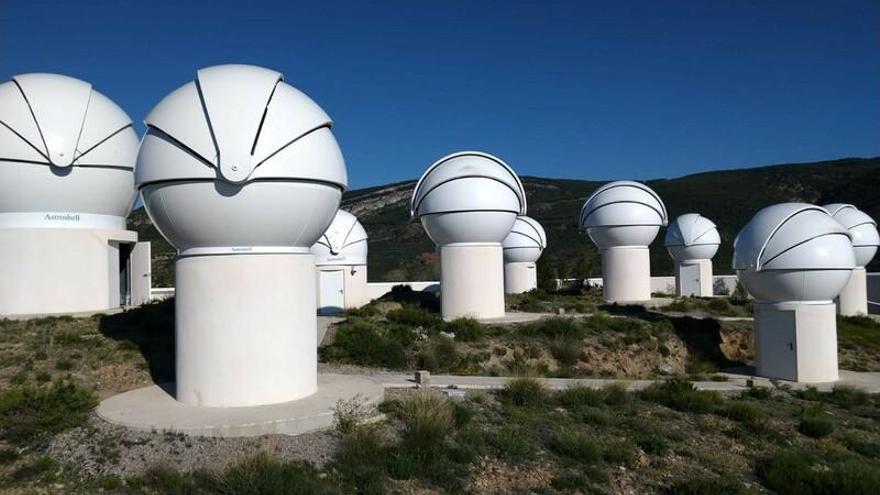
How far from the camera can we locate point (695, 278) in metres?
32.5

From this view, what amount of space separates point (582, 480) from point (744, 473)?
2373 millimetres

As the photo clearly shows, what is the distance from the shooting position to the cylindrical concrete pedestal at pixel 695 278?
106 ft

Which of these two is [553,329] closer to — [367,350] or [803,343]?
[367,350]

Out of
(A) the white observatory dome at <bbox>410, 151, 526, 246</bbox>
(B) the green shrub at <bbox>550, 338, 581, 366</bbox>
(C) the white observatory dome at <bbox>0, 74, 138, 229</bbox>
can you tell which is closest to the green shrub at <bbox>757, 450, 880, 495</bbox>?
(B) the green shrub at <bbox>550, 338, 581, 366</bbox>

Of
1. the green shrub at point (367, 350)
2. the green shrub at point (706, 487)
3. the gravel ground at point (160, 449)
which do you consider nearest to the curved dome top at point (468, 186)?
the green shrub at point (367, 350)

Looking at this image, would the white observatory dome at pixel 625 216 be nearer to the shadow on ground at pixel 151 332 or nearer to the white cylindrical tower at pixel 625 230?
the white cylindrical tower at pixel 625 230

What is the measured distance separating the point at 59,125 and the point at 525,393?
1325 cm

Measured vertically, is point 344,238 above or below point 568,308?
above

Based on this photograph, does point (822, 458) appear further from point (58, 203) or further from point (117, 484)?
point (58, 203)

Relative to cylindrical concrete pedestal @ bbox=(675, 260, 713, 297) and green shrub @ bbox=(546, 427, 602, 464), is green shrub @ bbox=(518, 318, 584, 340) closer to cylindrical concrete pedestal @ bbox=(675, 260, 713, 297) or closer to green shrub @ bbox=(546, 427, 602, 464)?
green shrub @ bbox=(546, 427, 602, 464)

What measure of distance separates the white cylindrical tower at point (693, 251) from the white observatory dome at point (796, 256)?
15.6 metres

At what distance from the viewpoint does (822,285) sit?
15.7 metres

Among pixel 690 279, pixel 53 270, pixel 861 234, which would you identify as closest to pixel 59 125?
pixel 53 270

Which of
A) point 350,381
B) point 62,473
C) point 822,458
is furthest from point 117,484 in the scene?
point 822,458
